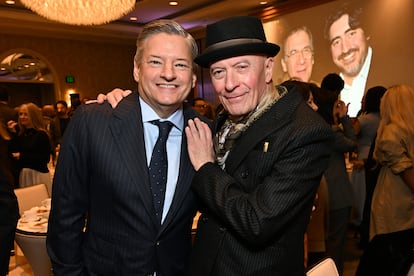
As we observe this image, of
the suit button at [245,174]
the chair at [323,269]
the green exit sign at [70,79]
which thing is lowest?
the chair at [323,269]

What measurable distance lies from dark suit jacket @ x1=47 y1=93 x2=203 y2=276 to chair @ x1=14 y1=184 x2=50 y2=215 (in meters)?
1.95

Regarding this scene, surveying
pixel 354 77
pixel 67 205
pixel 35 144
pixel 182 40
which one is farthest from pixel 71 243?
pixel 354 77

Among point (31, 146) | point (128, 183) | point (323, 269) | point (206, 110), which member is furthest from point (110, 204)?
point (206, 110)

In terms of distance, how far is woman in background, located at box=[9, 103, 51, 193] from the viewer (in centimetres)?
414

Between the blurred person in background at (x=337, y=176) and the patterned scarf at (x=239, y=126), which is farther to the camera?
the blurred person in background at (x=337, y=176)

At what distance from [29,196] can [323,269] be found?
8.52 feet

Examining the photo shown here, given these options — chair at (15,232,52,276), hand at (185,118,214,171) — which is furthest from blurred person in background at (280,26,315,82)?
hand at (185,118,214,171)

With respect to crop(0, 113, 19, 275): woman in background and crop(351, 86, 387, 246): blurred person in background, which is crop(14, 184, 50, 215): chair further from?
crop(351, 86, 387, 246): blurred person in background

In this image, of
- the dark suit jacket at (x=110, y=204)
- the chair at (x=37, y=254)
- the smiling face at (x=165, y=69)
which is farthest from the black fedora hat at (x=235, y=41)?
the chair at (x=37, y=254)

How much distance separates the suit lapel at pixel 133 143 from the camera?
128 cm

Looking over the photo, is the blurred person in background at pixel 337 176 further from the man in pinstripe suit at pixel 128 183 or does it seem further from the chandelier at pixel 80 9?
the chandelier at pixel 80 9

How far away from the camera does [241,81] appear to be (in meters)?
1.22

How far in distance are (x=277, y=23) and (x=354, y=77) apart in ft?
6.62

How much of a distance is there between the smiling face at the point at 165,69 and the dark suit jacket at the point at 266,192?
0.30m
